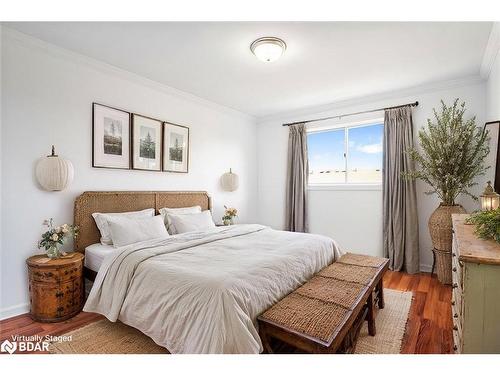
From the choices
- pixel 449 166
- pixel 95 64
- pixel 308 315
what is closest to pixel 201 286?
pixel 308 315

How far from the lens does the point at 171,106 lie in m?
3.70

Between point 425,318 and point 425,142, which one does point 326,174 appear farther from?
point 425,318

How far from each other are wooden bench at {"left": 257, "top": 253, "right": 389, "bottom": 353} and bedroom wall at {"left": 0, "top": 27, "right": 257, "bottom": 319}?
2.30 meters

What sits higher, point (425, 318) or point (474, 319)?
point (474, 319)

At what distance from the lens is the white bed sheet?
2506 mm

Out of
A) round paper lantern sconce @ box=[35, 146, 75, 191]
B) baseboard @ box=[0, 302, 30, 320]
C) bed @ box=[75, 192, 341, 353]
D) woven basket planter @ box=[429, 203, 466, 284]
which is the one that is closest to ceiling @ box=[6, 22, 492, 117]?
round paper lantern sconce @ box=[35, 146, 75, 191]

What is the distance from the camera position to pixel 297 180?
15.2ft

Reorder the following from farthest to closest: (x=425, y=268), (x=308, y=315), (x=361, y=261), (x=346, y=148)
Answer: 1. (x=346, y=148)
2. (x=425, y=268)
3. (x=361, y=261)
4. (x=308, y=315)

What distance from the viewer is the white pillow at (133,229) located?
2656 millimetres

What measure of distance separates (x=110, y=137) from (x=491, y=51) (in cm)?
409

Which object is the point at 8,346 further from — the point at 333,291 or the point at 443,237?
the point at 443,237

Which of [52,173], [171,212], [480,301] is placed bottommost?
[480,301]
